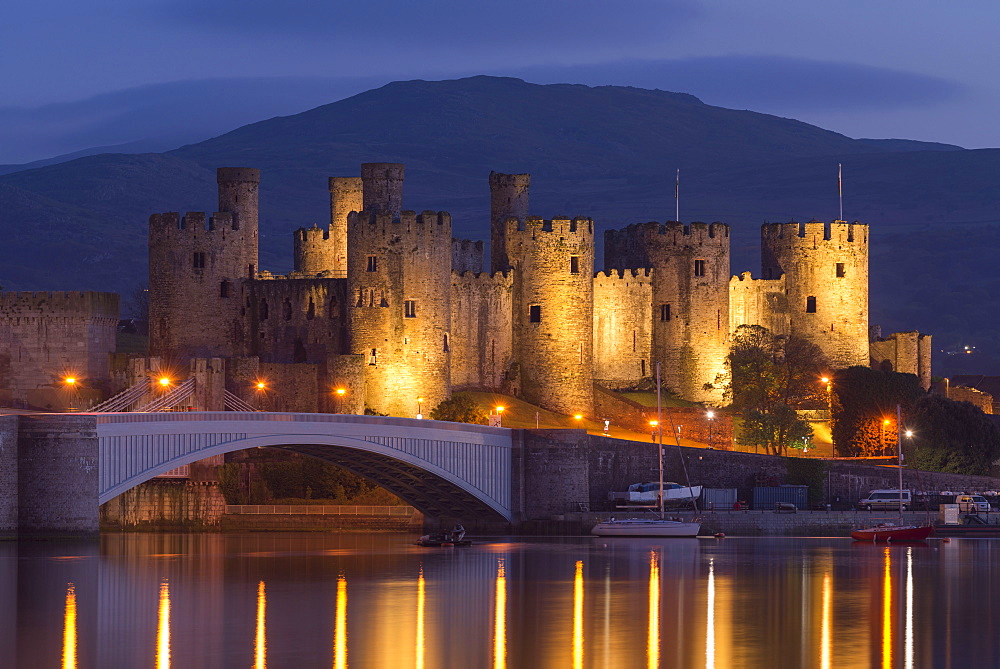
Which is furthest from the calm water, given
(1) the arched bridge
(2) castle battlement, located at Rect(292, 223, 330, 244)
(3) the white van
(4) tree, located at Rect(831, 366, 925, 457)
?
(2) castle battlement, located at Rect(292, 223, 330, 244)

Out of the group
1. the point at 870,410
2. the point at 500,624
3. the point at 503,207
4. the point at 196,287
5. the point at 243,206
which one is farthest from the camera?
the point at 870,410

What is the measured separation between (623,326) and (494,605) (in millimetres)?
52855

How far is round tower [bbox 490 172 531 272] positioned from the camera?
10644cm

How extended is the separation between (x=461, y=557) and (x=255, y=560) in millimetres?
7515

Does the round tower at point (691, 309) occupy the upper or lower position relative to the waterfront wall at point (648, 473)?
upper

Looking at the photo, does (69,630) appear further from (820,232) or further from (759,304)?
(820,232)

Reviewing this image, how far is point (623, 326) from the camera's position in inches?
4350

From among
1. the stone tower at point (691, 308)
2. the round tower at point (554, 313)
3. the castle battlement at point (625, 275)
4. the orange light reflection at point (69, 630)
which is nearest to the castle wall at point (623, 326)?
the castle battlement at point (625, 275)

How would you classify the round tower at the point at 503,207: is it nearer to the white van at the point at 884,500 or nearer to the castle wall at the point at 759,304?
the castle wall at the point at 759,304

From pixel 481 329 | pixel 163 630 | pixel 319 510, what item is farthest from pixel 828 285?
pixel 163 630

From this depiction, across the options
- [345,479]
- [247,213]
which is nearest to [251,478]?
[345,479]

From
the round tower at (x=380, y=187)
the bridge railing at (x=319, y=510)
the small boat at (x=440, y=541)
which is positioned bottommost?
the small boat at (x=440, y=541)

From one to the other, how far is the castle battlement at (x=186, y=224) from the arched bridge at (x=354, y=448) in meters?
19.7

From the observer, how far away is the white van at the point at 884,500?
9588 centimetres
